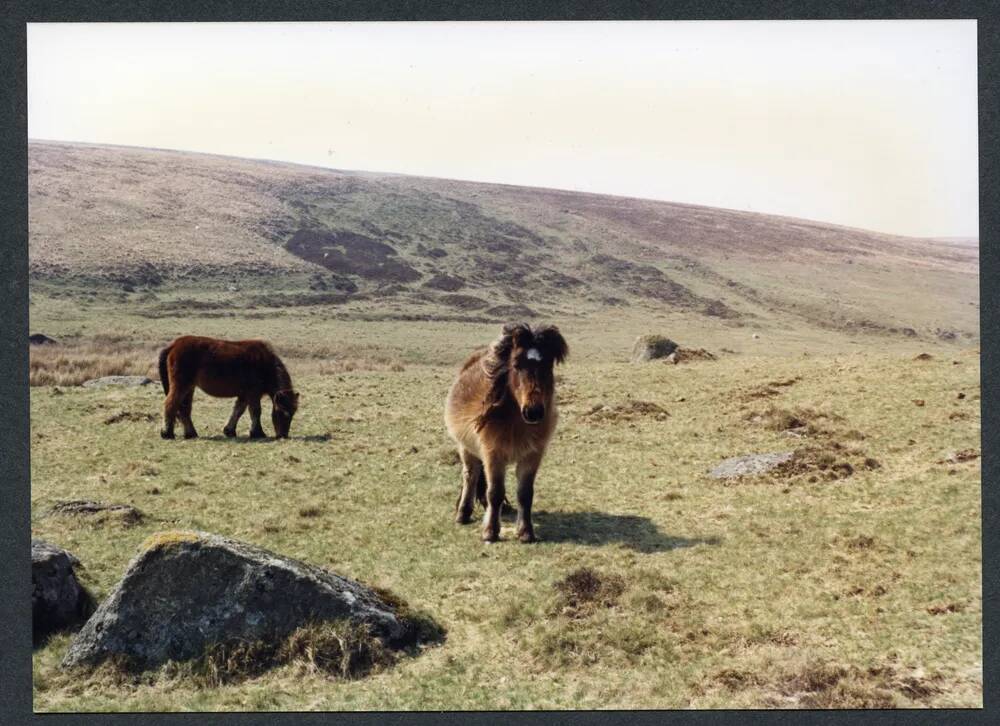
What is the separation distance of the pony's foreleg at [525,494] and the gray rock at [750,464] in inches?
185

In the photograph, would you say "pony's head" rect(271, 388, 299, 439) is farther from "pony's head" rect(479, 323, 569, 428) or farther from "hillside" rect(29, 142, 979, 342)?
"hillside" rect(29, 142, 979, 342)

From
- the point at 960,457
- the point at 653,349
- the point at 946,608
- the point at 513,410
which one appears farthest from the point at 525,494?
the point at 653,349

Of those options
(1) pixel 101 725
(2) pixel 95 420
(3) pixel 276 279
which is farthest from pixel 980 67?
(3) pixel 276 279

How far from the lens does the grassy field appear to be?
7781 mm

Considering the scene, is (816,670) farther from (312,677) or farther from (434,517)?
(434,517)

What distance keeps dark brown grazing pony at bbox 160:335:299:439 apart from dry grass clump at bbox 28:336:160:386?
32.1 feet

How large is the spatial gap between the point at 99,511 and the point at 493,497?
20.3 feet

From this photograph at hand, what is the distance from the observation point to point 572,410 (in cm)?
2164

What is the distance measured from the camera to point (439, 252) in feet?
272

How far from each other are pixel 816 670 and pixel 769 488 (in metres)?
6.23

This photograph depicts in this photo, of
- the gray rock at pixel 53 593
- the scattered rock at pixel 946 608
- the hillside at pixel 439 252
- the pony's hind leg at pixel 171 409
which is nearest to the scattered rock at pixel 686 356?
the pony's hind leg at pixel 171 409

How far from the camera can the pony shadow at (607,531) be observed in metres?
11.2

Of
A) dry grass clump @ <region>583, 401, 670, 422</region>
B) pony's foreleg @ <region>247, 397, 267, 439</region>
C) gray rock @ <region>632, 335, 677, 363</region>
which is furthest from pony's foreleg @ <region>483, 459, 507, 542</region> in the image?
gray rock @ <region>632, 335, 677, 363</region>

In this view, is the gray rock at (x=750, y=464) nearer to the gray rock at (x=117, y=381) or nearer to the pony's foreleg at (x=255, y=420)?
the pony's foreleg at (x=255, y=420)
